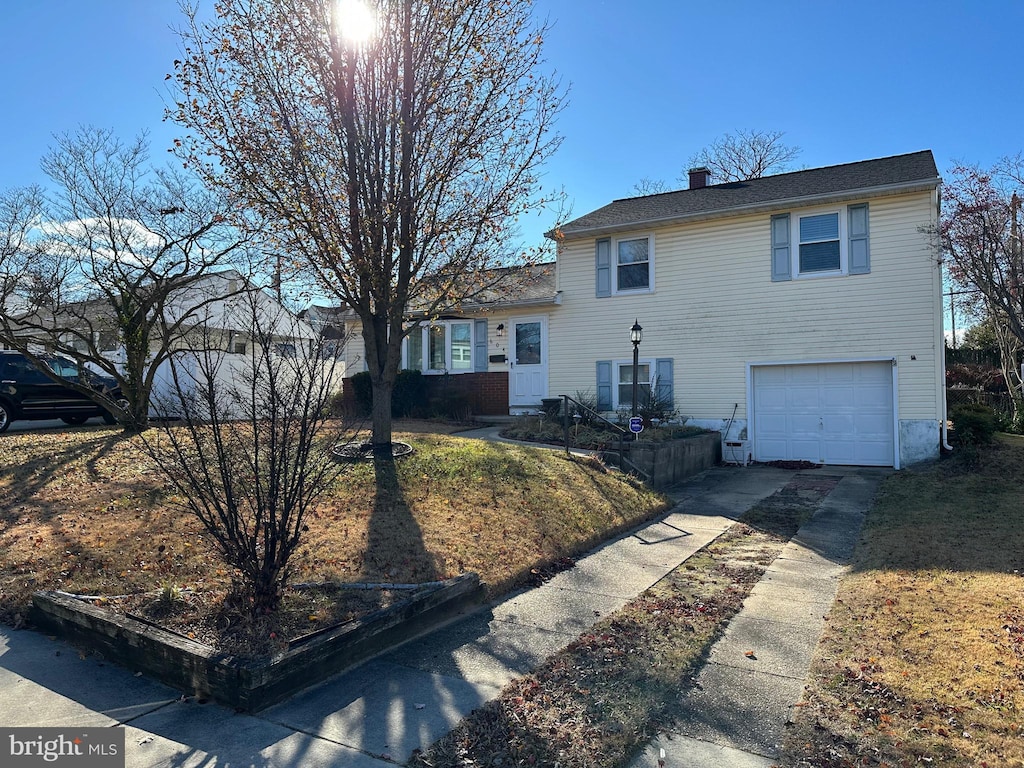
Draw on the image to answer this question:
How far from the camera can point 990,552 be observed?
691 cm

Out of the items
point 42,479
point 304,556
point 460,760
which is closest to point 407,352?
point 42,479

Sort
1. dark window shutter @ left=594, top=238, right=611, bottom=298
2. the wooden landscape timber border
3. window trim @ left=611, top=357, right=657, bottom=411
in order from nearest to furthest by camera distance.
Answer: the wooden landscape timber border < window trim @ left=611, top=357, right=657, bottom=411 < dark window shutter @ left=594, top=238, right=611, bottom=298

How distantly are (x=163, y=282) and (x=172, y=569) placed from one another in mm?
8864

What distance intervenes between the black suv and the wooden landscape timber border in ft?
30.6

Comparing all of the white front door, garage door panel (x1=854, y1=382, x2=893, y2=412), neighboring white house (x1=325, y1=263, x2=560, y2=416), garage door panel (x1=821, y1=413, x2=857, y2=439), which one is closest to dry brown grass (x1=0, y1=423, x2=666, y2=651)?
garage door panel (x1=821, y1=413, x2=857, y2=439)

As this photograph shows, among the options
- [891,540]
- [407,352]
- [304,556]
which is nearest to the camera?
[304,556]

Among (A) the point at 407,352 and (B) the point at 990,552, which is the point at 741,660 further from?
(A) the point at 407,352

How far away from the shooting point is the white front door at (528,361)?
1705cm

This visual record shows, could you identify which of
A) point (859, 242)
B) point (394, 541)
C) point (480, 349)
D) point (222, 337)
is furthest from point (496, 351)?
point (394, 541)

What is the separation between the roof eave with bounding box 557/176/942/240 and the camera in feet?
42.3

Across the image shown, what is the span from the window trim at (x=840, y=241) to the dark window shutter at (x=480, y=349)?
7.83 metres

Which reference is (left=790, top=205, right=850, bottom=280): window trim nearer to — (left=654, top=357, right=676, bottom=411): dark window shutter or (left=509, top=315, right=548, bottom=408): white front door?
(left=654, top=357, right=676, bottom=411): dark window shutter

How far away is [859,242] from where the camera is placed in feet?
44.8

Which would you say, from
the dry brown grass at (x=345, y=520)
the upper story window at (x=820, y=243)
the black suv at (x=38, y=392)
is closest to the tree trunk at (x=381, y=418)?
the dry brown grass at (x=345, y=520)
